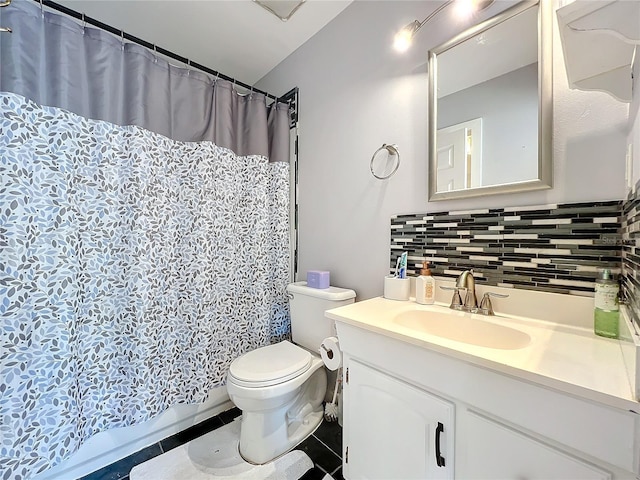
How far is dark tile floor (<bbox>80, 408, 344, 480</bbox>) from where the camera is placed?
1.21 m

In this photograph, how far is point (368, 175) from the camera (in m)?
1.41

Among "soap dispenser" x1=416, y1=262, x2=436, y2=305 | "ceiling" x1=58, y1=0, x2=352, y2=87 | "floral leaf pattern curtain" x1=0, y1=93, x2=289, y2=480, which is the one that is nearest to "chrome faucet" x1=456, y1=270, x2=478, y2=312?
"soap dispenser" x1=416, y1=262, x2=436, y2=305

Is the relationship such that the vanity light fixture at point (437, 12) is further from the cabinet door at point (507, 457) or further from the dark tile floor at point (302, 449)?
the dark tile floor at point (302, 449)

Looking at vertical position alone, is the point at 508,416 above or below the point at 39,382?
above

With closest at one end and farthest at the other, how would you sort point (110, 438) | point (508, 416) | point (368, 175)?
1. point (508, 416)
2. point (110, 438)
3. point (368, 175)

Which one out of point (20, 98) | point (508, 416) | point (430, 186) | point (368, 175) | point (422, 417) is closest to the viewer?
point (508, 416)

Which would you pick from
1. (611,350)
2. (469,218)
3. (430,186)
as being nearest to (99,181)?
(430,186)

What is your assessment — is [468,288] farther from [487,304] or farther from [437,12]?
[437,12]

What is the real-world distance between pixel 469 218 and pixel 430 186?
0.21 metres

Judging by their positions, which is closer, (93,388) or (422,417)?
(422,417)

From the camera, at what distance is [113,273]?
1.23 m

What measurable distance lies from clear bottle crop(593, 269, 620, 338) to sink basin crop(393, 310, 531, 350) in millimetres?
188

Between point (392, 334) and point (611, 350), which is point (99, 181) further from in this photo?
point (611, 350)

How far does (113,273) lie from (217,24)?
1531 mm
